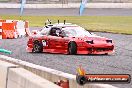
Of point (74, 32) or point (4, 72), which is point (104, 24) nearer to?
point (74, 32)

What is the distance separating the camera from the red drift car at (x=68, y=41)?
18969 millimetres

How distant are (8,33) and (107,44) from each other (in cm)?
1233

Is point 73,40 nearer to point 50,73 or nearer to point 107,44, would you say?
point 107,44

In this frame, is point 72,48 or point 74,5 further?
point 74,5

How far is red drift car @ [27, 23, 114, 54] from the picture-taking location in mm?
18969

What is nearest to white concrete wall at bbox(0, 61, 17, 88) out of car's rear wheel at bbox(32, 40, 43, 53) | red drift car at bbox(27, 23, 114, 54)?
red drift car at bbox(27, 23, 114, 54)

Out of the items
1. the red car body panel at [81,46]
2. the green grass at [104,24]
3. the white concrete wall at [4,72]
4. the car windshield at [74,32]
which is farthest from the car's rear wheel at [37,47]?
the white concrete wall at [4,72]

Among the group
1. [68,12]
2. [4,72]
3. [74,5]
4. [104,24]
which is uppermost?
[4,72]

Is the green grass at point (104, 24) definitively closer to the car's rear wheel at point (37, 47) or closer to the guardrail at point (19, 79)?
the car's rear wheel at point (37, 47)

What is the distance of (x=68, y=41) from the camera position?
1952 centimetres

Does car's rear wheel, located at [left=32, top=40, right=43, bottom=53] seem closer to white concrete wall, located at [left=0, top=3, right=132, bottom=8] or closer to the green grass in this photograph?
the green grass

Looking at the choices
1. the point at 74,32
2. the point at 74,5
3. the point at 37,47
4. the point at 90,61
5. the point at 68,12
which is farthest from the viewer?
the point at 74,5

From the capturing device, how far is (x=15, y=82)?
7594 mm

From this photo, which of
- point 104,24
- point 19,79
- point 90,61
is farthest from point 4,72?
point 104,24
